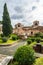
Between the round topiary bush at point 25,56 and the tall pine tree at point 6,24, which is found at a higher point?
the tall pine tree at point 6,24

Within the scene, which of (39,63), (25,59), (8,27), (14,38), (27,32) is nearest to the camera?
(25,59)

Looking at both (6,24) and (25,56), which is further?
(6,24)

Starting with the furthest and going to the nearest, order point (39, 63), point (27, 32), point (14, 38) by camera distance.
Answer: point (27, 32) → point (14, 38) → point (39, 63)

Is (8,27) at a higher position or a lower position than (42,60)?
higher

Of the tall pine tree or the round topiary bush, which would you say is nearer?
the round topiary bush

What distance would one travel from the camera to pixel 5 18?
115 feet

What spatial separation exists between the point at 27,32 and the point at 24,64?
32.1 metres

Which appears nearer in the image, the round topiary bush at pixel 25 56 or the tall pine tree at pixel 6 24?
the round topiary bush at pixel 25 56

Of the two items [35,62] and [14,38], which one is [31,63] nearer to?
[35,62]

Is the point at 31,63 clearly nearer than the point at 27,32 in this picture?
Yes

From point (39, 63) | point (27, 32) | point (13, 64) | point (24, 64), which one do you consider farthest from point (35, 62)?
point (27, 32)

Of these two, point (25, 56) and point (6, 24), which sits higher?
point (6, 24)

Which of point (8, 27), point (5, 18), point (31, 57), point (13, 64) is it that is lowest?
point (13, 64)

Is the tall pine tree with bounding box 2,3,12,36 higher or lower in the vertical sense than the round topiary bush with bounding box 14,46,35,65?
higher
